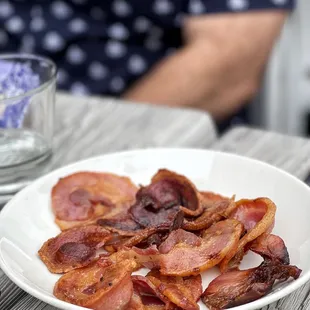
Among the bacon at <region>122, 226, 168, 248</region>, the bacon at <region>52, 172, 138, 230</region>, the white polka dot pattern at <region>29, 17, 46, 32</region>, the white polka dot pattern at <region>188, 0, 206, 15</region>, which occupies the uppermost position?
the bacon at <region>122, 226, 168, 248</region>

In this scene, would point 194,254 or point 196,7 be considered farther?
point 196,7

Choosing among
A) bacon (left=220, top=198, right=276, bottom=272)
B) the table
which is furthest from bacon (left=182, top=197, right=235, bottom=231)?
the table

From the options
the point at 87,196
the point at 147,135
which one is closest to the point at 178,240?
the point at 87,196

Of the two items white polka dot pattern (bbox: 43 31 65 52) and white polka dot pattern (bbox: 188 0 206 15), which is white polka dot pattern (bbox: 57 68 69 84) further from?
white polka dot pattern (bbox: 188 0 206 15)

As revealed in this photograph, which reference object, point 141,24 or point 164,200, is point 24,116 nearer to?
point 164,200

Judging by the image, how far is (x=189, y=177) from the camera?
751 mm

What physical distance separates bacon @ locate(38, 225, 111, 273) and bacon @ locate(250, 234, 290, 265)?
0.13m

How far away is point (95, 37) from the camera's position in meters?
1.34

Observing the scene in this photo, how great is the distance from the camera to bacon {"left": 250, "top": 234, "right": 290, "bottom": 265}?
1.87ft

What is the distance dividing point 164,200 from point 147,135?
0.97ft

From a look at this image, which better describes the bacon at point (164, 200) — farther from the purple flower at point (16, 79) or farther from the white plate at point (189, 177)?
the purple flower at point (16, 79)

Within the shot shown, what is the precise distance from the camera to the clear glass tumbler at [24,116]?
2.47 ft

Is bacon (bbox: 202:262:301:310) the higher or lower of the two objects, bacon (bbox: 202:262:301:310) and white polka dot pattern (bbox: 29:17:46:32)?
the higher

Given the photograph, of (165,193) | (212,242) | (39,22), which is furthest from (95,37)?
(212,242)
